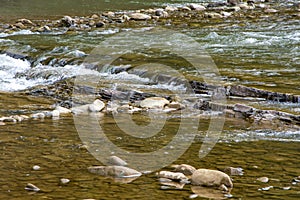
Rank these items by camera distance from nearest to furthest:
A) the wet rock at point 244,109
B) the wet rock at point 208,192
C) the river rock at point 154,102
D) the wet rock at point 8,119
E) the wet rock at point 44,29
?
the wet rock at point 208,192 → the wet rock at point 8,119 → the wet rock at point 244,109 → the river rock at point 154,102 → the wet rock at point 44,29

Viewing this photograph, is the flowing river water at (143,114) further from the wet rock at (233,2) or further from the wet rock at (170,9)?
the wet rock at (233,2)

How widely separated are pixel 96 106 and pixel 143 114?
102 cm

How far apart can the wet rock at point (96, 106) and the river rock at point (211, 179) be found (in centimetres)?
507

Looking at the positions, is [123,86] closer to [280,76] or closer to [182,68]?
[182,68]

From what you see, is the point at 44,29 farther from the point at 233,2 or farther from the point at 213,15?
the point at 233,2

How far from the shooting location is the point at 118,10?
97.3ft

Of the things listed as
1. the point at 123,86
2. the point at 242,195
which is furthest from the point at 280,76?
the point at 242,195

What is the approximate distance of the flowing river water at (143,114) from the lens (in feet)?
21.1

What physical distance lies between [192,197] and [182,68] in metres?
8.35

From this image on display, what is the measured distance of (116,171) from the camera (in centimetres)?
675

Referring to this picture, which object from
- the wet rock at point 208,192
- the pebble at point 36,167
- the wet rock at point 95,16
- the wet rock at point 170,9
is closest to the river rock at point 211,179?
the wet rock at point 208,192

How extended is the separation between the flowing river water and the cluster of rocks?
1231mm

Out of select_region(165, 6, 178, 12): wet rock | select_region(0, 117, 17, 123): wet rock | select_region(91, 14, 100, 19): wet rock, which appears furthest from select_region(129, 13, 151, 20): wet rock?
select_region(0, 117, 17, 123): wet rock

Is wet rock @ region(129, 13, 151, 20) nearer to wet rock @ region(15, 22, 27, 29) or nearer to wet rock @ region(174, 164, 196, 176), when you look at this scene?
wet rock @ region(15, 22, 27, 29)
